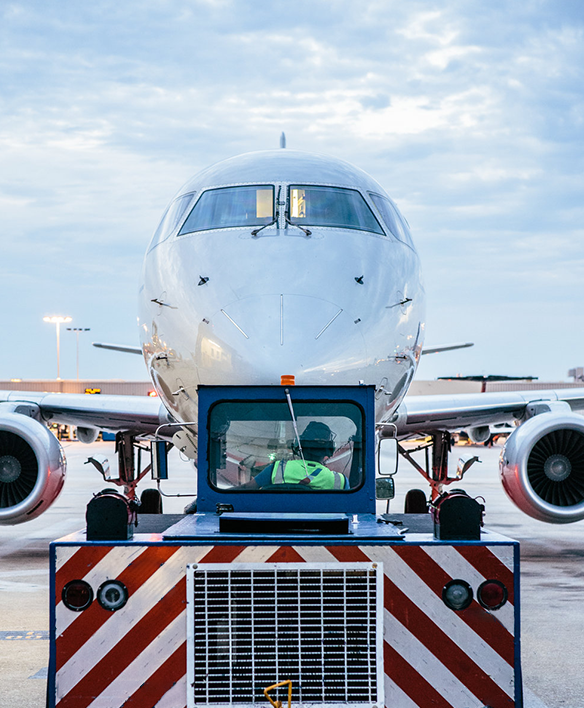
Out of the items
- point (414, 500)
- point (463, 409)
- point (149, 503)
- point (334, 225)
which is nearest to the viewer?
point (334, 225)

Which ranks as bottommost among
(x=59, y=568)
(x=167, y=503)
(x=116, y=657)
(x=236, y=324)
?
(x=167, y=503)

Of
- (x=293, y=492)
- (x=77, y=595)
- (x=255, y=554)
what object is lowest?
(x=77, y=595)

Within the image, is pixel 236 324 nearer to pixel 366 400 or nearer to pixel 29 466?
pixel 366 400

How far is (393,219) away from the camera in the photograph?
902cm

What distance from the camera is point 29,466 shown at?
33.3ft

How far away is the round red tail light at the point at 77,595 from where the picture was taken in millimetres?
4234

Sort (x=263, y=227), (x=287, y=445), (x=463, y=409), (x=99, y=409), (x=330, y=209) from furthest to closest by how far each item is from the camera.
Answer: (x=463, y=409)
(x=99, y=409)
(x=330, y=209)
(x=263, y=227)
(x=287, y=445)

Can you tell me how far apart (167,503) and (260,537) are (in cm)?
1563

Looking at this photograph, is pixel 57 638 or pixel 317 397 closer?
pixel 57 638

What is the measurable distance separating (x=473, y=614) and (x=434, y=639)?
0.23 meters

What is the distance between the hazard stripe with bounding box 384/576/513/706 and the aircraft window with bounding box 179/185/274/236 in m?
4.54

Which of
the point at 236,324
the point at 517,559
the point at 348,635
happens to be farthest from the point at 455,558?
the point at 236,324

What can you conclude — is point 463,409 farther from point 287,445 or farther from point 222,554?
point 222,554

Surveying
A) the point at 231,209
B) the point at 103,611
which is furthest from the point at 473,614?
the point at 231,209
